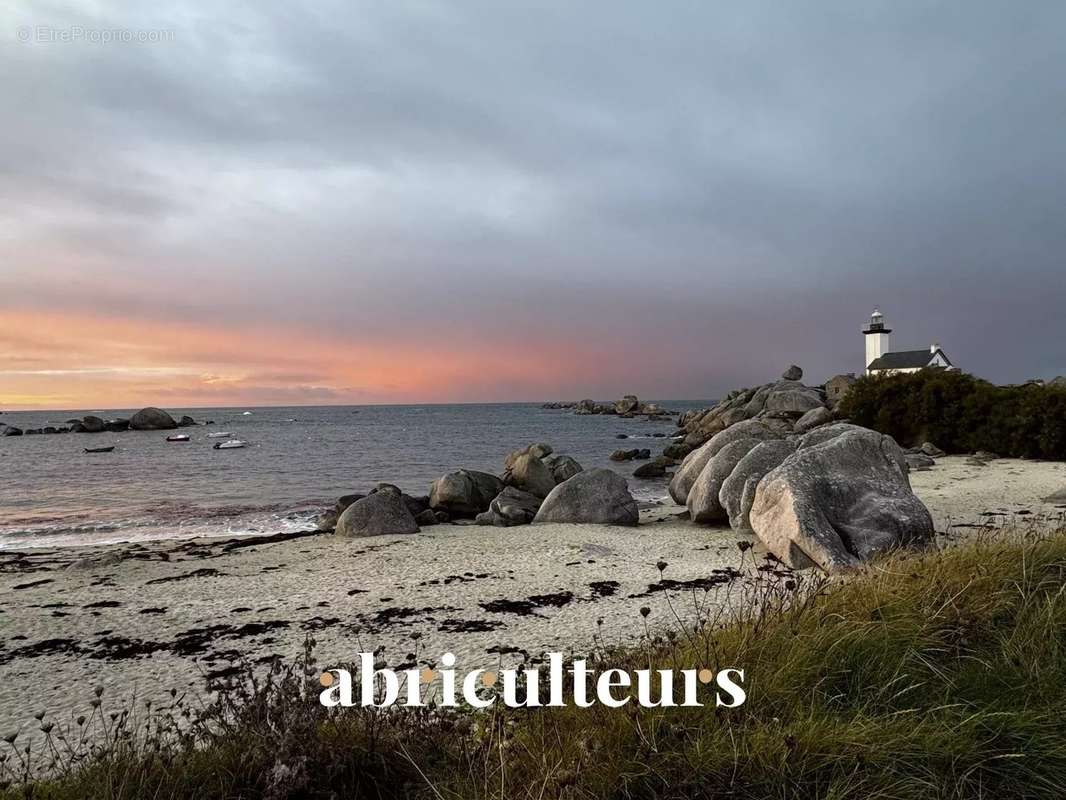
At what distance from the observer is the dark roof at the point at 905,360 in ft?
208

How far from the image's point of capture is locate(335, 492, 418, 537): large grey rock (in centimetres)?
1636

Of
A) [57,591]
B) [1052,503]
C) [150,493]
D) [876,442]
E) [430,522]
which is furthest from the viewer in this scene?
[150,493]

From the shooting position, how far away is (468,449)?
51.0 meters

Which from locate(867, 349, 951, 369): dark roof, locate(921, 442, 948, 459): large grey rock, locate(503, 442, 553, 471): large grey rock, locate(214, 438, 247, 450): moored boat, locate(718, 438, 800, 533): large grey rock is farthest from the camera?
locate(867, 349, 951, 369): dark roof

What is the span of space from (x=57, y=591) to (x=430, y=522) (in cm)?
930

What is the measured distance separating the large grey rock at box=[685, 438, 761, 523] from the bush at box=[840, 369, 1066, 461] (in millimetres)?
16826

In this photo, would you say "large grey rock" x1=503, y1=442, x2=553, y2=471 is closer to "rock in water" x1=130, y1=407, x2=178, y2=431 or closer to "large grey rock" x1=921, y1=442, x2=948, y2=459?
"large grey rock" x1=921, y1=442, x2=948, y2=459

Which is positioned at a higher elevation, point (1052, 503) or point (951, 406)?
point (951, 406)

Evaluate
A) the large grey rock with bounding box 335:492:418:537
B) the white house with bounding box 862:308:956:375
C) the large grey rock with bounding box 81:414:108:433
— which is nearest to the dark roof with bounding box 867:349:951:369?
the white house with bounding box 862:308:956:375

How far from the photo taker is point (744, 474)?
1491cm

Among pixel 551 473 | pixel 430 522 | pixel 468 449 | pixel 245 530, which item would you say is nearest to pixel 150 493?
pixel 245 530

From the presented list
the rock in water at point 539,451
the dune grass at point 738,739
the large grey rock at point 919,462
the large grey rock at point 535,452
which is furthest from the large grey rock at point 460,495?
the dune grass at point 738,739

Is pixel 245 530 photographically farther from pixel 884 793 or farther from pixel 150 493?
pixel 884 793

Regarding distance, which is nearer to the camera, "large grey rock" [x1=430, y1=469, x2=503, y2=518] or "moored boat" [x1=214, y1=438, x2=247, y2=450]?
"large grey rock" [x1=430, y1=469, x2=503, y2=518]
